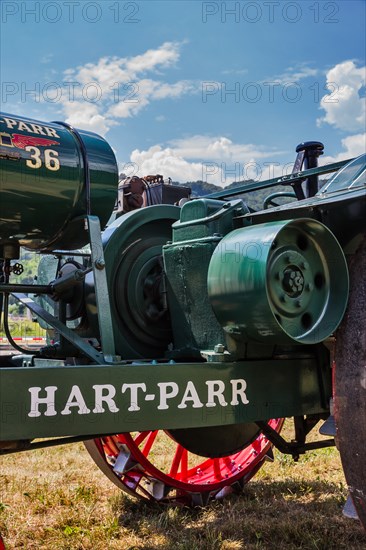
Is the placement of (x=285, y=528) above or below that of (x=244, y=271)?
below

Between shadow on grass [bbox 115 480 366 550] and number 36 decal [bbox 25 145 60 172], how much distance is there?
6.74 ft

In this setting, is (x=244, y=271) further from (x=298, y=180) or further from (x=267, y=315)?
(x=298, y=180)

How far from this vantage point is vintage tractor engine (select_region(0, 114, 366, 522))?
7.08 feet

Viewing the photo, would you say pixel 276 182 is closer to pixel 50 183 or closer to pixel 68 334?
pixel 50 183

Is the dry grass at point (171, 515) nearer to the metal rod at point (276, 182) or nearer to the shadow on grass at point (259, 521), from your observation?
the shadow on grass at point (259, 521)

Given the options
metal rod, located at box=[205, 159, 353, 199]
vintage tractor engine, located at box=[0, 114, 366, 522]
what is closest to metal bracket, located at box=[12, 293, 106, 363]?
vintage tractor engine, located at box=[0, 114, 366, 522]

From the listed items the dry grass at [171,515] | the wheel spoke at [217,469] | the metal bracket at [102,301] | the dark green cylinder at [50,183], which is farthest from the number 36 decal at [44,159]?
the wheel spoke at [217,469]

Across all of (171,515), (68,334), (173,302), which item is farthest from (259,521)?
(68,334)

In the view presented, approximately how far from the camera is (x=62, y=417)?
80.5 inches

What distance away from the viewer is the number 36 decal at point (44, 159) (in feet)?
8.32

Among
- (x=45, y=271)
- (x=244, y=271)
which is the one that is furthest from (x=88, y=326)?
(x=244, y=271)

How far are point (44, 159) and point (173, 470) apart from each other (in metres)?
2.44

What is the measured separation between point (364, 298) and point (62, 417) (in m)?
1.20

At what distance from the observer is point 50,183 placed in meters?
2.60
